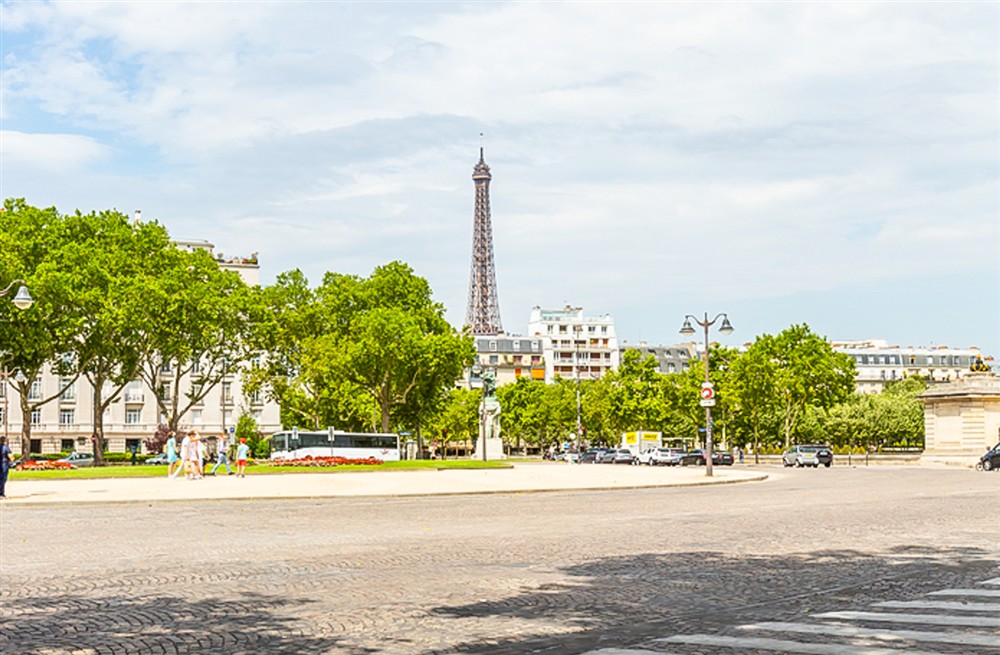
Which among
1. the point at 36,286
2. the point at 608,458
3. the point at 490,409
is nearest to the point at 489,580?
the point at 36,286

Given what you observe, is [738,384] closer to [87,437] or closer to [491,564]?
[87,437]

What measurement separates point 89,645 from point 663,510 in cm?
1726

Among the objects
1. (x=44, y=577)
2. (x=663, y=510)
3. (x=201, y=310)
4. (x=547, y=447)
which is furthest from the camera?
(x=547, y=447)

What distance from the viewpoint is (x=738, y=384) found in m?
95.2

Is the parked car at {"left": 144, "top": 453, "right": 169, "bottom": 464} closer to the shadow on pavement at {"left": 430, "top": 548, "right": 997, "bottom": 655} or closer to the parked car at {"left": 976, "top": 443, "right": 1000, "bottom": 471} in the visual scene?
the parked car at {"left": 976, "top": 443, "right": 1000, "bottom": 471}

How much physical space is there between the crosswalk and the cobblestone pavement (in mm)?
39

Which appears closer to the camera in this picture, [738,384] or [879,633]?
[879,633]

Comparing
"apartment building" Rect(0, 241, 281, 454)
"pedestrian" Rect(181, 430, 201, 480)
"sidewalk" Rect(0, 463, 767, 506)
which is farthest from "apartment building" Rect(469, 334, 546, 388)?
"sidewalk" Rect(0, 463, 767, 506)

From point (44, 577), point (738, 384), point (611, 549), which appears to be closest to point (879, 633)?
point (611, 549)

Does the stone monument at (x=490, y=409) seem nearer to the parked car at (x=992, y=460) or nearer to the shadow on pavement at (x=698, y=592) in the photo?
the parked car at (x=992, y=460)

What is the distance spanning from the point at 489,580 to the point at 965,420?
6240 centimetres

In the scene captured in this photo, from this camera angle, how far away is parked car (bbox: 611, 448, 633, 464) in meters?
91.3

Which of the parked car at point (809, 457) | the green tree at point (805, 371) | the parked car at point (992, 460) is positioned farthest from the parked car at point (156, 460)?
the parked car at point (992, 460)

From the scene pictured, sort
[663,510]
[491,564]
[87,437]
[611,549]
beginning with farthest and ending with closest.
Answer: [87,437] < [663,510] < [611,549] < [491,564]
